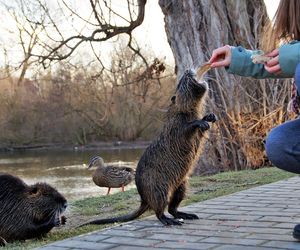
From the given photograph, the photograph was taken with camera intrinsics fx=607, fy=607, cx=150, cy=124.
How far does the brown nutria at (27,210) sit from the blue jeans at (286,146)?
7.03 feet

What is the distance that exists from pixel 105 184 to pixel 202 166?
2749 millimetres

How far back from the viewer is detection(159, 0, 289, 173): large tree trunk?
40.1 feet

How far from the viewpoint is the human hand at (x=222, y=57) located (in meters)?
3.83

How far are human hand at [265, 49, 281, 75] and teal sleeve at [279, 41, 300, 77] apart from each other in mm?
26

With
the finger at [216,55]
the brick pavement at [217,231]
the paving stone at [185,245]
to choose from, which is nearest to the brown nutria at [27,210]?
the brick pavement at [217,231]

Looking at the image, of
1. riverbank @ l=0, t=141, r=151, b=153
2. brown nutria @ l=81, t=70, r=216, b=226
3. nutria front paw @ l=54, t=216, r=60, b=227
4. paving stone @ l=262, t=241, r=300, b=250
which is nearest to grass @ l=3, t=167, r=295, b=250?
nutria front paw @ l=54, t=216, r=60, b=227

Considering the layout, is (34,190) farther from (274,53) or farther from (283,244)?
(274,53)

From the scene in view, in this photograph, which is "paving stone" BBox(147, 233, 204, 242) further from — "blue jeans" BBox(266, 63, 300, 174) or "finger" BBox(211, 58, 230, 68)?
"finger" BBox(211, 58, 230, 68)

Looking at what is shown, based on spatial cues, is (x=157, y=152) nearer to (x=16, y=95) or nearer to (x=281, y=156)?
(x=281, y=156)

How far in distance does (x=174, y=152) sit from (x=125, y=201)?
2.25 meters

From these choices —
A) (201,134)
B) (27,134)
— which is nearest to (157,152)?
(201,134)

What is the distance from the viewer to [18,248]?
4.57m

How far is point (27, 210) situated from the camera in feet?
16.9

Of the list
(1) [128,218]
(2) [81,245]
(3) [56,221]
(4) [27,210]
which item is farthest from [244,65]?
(4) [27,210]
